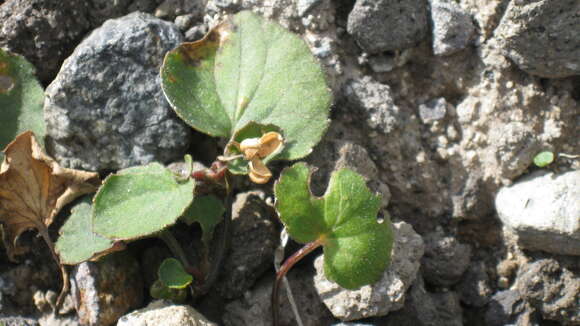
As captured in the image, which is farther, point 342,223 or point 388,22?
point 388,22

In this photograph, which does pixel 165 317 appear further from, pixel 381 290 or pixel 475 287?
pixel 475 287

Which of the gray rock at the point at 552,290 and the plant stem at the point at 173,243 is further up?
the plant stem at the point at 173,243

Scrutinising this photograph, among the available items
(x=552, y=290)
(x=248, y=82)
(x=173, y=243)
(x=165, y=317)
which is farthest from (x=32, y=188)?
(x=552, y=290)

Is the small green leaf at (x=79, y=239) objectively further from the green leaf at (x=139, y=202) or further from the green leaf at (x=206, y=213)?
the green leaf at (x=206, y=213)

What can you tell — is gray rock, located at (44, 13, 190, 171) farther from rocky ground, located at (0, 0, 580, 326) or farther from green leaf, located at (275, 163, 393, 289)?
green leaf, located at (275, 163, 393, 289)

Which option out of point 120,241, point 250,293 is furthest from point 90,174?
point 250,293

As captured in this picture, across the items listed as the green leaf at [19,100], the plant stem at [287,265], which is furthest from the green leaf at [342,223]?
the green leaf at [19,100]

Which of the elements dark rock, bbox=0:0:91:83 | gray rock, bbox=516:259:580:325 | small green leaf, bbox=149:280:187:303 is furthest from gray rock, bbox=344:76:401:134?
dark rock, bbox=0:0:91:83
